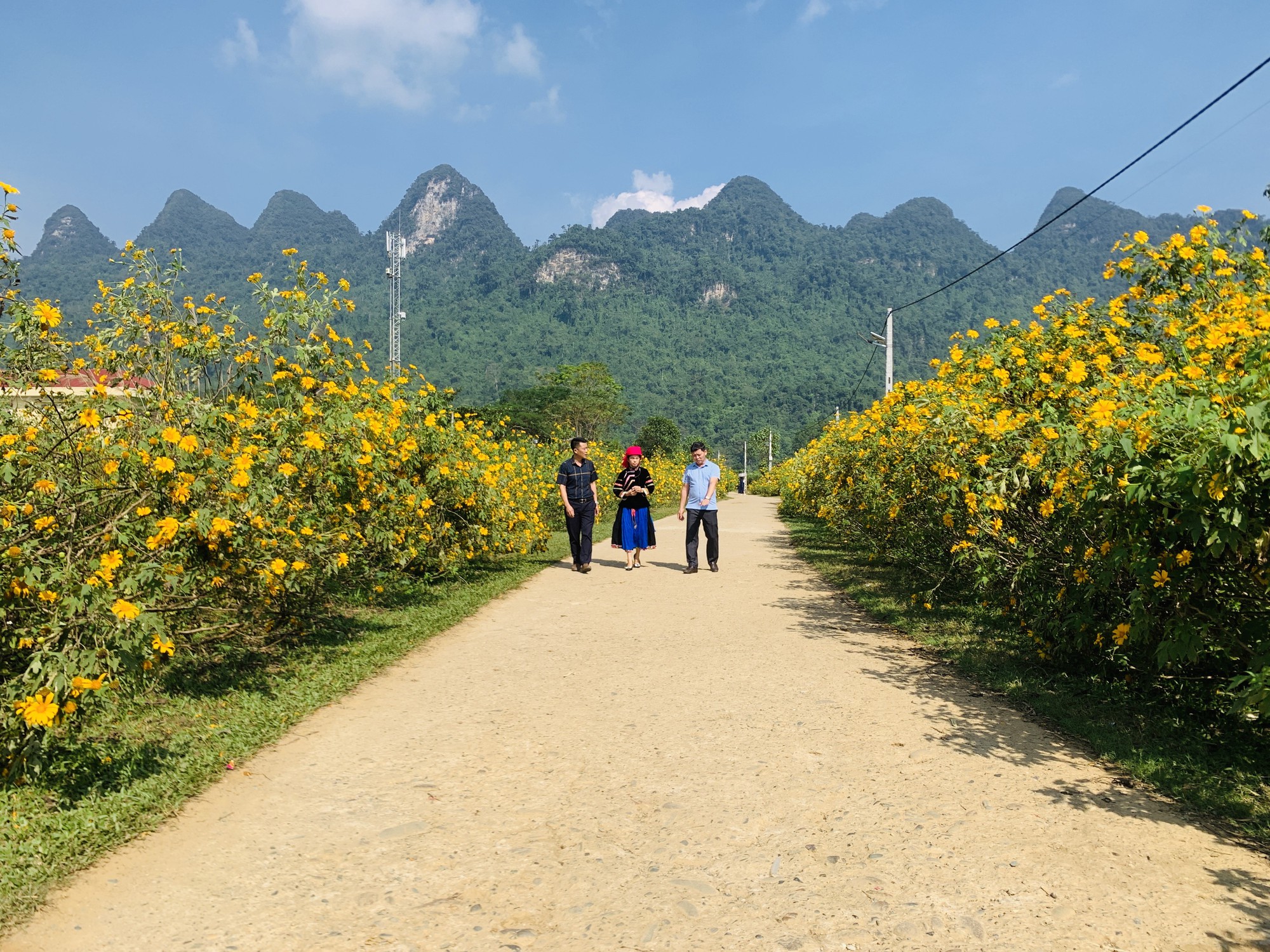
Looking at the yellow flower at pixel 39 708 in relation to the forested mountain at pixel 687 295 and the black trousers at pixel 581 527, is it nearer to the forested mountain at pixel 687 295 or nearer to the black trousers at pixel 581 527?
the black trousers at pixel 581 527

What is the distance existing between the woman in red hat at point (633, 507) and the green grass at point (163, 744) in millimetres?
4437

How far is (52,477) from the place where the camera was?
11.5 ft

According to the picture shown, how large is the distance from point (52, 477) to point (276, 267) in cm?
17552

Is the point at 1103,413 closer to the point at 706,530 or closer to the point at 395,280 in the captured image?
the point at 706,530

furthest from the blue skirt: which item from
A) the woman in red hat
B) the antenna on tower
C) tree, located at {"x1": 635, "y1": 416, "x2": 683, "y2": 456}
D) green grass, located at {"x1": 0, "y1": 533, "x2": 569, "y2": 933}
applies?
tree, located at {"x1": 635, "y1": 416, "x2": 683, "y2": 456}

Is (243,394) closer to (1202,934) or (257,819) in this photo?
(257,819)

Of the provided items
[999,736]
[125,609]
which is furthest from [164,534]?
[999,736]

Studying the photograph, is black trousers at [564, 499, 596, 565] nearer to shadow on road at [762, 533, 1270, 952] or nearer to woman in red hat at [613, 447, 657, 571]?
woman in red hat at [613, 447, 657, 571]

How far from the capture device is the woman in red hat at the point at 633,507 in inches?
437

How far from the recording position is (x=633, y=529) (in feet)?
36.6

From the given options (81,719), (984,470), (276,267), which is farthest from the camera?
(276,267)

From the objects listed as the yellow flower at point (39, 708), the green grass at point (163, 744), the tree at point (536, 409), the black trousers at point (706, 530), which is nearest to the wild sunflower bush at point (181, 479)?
the yellow flower at point (39, 708)

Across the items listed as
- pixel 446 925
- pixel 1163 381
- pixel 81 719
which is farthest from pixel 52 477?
pixel 1163 381

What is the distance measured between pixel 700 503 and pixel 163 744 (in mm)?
7514
